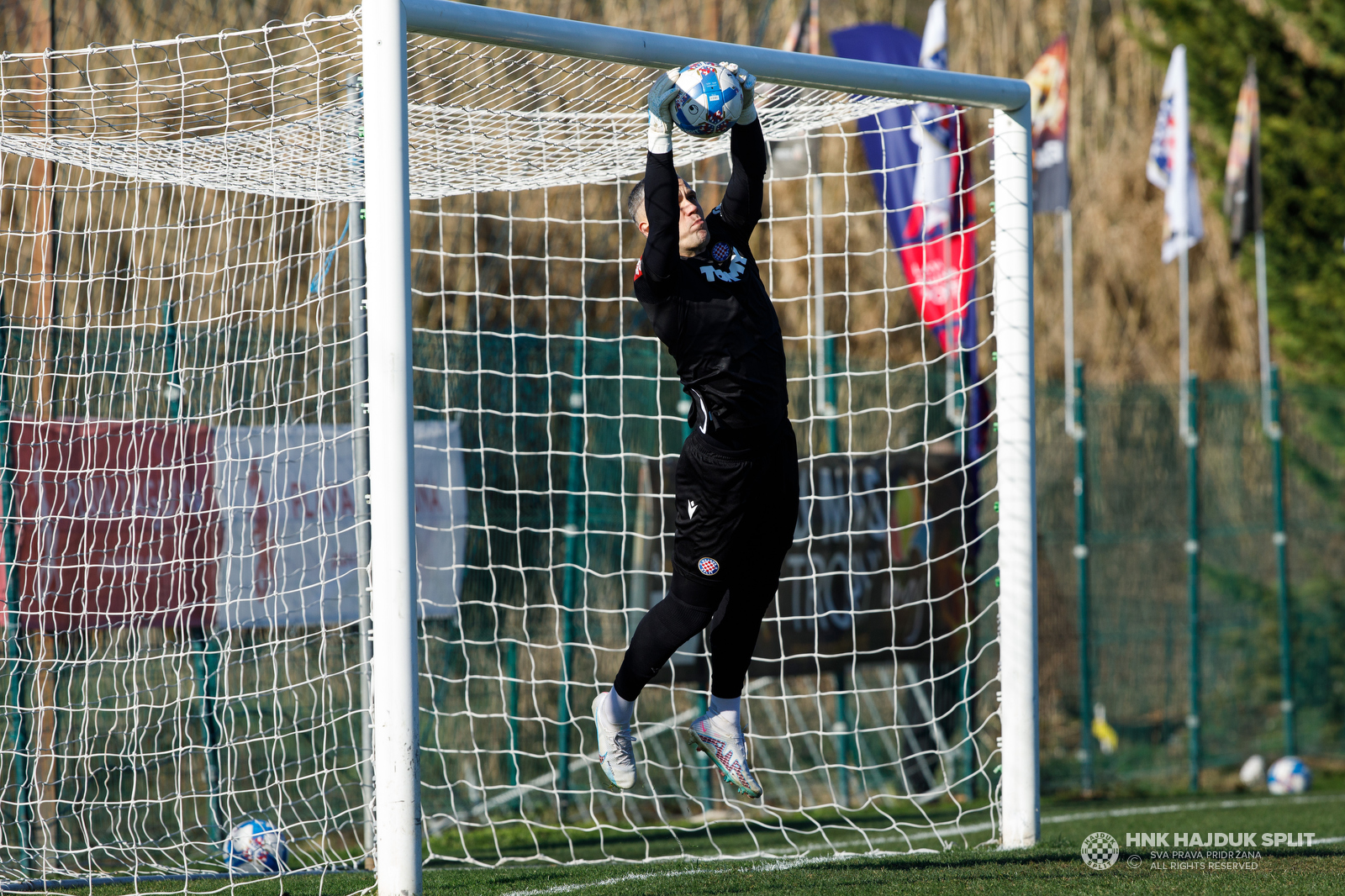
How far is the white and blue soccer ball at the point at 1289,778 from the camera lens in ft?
29.9

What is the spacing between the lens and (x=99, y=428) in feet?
21.5

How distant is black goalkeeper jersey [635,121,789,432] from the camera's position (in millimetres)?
4445

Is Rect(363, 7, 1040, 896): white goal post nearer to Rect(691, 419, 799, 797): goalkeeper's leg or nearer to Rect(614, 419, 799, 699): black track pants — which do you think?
Rect(614, 419, 799, 699): black track pants

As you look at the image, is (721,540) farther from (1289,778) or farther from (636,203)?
(1289,778)

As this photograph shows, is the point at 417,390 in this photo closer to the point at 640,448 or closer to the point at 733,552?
the point at 640,448

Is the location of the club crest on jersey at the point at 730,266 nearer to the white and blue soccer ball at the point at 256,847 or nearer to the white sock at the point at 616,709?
the white sock at the point at 616,709

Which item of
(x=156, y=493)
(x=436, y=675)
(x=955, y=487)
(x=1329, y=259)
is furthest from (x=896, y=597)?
(x=1329, y=259)

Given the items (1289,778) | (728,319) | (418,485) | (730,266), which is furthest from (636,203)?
(1289,778)

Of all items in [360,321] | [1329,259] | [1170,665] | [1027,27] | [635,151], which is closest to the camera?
[635,151]

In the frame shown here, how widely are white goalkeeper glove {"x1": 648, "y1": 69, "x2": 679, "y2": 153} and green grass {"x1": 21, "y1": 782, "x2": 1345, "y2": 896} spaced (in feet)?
8.27

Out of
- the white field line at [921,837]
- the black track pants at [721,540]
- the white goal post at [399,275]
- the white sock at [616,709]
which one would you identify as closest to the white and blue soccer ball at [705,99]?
the white goal post at [399,275]

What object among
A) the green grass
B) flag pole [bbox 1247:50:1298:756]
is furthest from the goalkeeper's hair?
flag pole [bbox 1247:50:1298:756]

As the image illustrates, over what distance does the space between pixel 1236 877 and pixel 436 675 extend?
Answer: 4408mm

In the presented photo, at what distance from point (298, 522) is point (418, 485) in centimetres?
67
